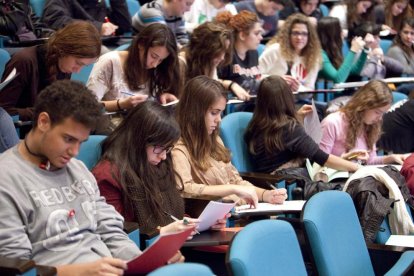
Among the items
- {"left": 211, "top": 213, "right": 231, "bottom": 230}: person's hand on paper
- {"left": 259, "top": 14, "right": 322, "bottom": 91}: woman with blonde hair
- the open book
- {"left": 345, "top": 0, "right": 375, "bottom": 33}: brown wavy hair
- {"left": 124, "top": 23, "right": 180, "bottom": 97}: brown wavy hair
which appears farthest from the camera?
{"left": 345, "top": 0, "right": 375, "bottom": 33}: brown wavy hair

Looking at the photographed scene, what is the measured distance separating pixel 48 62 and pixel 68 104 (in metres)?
1.24

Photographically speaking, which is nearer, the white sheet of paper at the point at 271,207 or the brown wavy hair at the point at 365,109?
the white sheet of paper at the point at 271,207

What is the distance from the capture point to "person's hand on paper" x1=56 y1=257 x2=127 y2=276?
6.88 feet

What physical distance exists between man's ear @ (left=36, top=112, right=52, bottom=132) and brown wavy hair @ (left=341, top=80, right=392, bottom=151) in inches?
93.5

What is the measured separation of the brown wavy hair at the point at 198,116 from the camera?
338 cm

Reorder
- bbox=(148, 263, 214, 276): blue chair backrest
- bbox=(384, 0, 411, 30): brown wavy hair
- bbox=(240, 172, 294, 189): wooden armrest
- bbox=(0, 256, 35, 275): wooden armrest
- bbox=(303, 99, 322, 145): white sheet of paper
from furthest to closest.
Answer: bbox=(384, 0, 411, 30): brown wavy hair
bbox=(303, 99, 322, 145): white sheet of paper
bbox=(240, 172, 294, 189): wooden armrest
bbox=(0, 256, 35, 275): wooden armrest
bbox=(148, 263, 214, 276): blue chair backrest

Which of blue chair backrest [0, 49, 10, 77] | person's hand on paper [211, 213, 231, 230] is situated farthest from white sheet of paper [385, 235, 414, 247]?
blue chair backrest [0, 49, 10, 77]

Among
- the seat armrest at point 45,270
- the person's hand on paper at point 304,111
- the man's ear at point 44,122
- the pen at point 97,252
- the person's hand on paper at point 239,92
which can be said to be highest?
the man's ear at point 44,122

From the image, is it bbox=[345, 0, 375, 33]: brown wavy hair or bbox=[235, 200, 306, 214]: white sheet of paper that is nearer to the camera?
bbox=[235, 200, 306, 214]: white sheet of paper

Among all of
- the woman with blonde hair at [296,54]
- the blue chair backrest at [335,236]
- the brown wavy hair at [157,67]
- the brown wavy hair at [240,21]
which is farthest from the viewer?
the woman with blonde hair at [296,54]

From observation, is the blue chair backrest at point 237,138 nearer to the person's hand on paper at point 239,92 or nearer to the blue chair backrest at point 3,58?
the person's hand on paper at point 239,92

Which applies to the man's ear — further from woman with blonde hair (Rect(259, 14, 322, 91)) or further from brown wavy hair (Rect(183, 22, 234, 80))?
woman with blonde hair (Rect(259, 14, 322, 91))

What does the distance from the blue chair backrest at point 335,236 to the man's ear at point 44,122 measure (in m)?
0.85

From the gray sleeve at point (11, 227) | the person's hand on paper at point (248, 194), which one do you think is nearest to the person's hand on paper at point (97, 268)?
the gray sleeve at point (11, 227)
